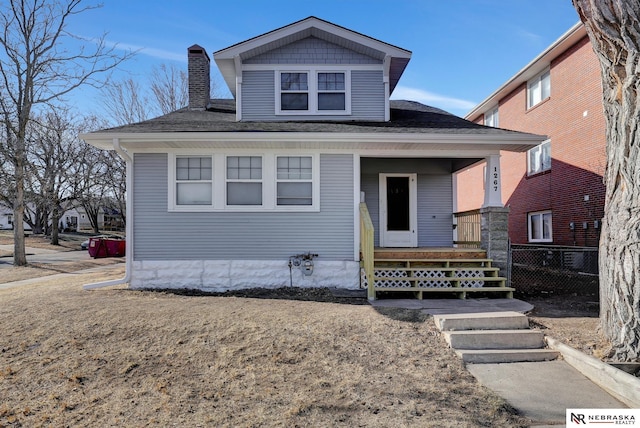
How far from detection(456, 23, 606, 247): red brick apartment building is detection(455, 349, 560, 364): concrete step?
9.15 m

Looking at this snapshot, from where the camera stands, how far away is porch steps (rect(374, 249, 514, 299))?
7.73 metres

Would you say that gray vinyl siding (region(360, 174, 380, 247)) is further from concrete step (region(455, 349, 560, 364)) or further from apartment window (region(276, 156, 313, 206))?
concrete step (region(455, 349, 560, 364))

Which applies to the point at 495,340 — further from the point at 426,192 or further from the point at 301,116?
the point at 301,116

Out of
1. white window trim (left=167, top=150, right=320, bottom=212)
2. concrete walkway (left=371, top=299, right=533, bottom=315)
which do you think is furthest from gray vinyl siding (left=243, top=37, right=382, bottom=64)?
concrete walkway (left=371, top=299, right=533, bottom=315)

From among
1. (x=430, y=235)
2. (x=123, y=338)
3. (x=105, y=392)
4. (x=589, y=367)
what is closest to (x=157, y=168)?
(x=123, y=338)

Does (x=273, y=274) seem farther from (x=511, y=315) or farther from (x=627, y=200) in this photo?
(x=627, y=200)

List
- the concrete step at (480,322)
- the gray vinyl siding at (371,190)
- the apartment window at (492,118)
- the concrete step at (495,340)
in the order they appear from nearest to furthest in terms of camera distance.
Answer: the concrete step at (495,340) → the concrete step at (480,322) → the gray vinyl siding at (371,190) → the apartment window at (492,118)

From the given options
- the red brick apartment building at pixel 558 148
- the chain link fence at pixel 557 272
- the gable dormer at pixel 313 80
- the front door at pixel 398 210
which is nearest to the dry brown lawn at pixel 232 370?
the front door at pixel 398 210

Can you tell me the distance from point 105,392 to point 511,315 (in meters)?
5.09

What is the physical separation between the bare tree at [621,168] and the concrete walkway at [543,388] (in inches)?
32.8

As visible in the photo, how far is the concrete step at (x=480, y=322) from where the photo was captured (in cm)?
541

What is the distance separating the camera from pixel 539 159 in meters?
15.7

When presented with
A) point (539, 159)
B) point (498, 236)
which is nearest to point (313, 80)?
point (498, 236)

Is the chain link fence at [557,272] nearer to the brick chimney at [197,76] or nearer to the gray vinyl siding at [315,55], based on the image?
the gray vinyl siding at [315,55]
